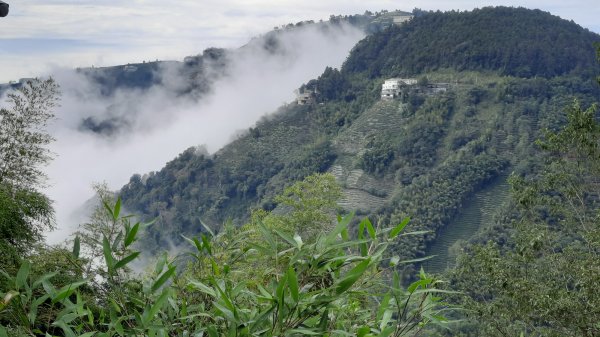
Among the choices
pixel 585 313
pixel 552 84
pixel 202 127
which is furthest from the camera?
pixel 202 127

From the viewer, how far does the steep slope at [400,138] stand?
4475cm

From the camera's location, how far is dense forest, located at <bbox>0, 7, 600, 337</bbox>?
5.18ft

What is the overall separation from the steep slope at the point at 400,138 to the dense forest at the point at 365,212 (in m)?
0.17

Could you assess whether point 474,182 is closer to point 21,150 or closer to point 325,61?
point 21,150

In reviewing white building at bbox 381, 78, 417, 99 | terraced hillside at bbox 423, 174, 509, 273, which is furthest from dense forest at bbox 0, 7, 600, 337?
white building at bbox 381, 78, 417, 99

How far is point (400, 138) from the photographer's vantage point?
51.6 m

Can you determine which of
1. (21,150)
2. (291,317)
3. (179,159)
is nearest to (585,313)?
(21,150)

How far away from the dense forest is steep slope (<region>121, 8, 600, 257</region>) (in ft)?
0.55

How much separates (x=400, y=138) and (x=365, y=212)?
12646mm

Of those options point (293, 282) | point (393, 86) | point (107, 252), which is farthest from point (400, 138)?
point (293, 282)

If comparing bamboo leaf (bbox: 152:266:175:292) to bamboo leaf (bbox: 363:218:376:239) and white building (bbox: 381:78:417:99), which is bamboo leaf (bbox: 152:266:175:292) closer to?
bamboo leaf (bbox: 363:218:376:239)

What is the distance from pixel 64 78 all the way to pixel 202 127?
80.4 feet

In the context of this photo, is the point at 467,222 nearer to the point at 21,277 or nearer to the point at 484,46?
the point at 484,46

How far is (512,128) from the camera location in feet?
161
